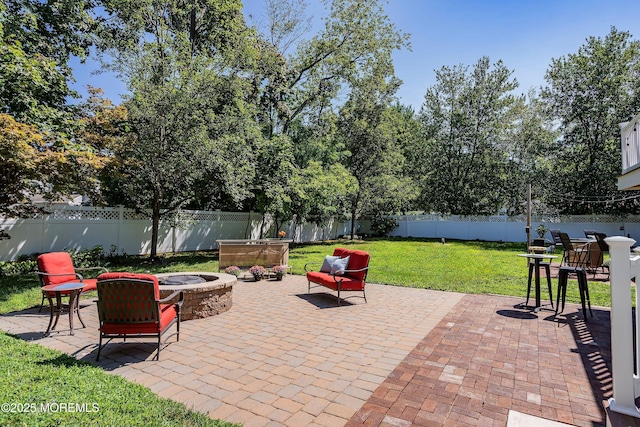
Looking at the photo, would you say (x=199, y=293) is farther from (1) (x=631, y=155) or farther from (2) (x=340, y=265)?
(1) (x=631, y=155)

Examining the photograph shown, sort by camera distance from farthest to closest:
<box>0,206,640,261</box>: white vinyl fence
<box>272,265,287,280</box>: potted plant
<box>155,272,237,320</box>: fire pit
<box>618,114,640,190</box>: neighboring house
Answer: <box>0,206,640,261</box>: white vinyl fence → <box>272,265,287,280</box>: potted plant → <box>618,114,640,190</box>: neighboring house → <box>155,272,237,320</box>: fire pit

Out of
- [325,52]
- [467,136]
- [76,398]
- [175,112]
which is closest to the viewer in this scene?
[76,398]

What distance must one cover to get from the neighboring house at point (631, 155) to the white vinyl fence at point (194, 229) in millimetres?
13086

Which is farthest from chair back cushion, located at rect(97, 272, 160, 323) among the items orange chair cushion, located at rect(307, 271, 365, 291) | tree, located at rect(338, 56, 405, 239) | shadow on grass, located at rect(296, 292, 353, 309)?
tree, located at rect(338, 56, 405, 239)

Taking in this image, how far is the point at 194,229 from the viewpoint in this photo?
603 inches

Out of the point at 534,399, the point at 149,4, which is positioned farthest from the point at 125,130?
the point at 534,399

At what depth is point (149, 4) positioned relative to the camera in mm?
11328

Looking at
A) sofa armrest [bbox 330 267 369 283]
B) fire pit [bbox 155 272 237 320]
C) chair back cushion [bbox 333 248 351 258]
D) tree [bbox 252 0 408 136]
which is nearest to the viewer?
fire pit [bbox 155 272 237 320]

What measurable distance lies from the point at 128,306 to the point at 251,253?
6.06 m

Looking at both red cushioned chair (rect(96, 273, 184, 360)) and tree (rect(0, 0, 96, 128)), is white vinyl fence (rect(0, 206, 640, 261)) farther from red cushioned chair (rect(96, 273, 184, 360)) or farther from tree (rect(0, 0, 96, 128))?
red cushioned chair (rect(96, 273, 184, 360))

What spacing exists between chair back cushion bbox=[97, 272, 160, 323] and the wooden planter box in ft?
18.8

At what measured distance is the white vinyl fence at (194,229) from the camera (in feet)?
35.1

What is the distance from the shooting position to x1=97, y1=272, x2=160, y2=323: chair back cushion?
148 inches


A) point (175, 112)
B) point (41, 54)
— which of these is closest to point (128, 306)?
point (175, 112)
